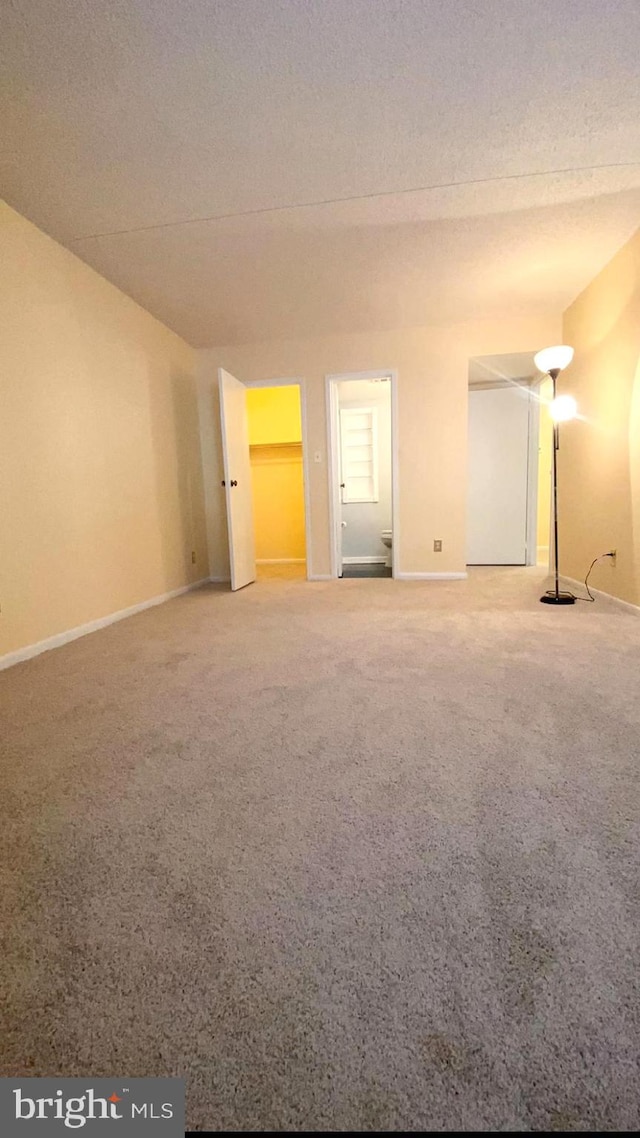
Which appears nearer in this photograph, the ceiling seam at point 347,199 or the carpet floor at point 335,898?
the carpet floor at point 335,898

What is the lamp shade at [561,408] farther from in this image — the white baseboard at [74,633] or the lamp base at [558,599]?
the white baseboard at [74,633]

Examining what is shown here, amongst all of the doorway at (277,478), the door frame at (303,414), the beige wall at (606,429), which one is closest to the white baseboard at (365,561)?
the doorway at (277,478)

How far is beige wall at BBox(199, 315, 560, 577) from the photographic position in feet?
13.0

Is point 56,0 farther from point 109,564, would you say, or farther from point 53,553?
point 109,564

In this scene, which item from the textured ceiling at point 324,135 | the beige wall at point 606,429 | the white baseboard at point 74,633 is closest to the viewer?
the textured ceiling at point 324,135

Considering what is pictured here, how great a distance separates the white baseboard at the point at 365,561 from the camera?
5.91 metres

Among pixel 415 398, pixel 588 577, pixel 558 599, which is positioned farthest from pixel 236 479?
pixel 588 577

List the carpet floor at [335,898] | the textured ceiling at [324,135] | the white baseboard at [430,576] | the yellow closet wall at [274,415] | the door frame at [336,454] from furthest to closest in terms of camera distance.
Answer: the yellow closet wall at [274,415], the white baseboard at [430,576], the door frame at [336,454], the textured ceiling at [324,135], the carpet floor at [335,898]

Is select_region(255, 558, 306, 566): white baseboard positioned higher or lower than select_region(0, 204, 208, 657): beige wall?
lower

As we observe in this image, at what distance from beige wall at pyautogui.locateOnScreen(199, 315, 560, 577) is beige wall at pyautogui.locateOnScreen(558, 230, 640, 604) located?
2.36ft

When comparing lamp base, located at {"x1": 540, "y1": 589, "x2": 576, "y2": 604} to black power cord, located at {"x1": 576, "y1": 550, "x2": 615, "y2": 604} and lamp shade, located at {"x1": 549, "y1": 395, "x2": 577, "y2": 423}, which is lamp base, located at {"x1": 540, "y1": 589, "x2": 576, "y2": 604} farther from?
lamp shade, located at {"x1": 549, "y1": 395, "x2": 577, "y2": 423}

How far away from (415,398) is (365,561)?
2445mm

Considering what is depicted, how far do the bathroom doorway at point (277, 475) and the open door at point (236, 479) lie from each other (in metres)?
1.19

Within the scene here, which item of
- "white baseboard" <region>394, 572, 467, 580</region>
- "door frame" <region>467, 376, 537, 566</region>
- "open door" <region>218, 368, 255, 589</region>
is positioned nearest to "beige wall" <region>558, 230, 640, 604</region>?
"white baseboard" <region>394, 572, 467, 580</region>
